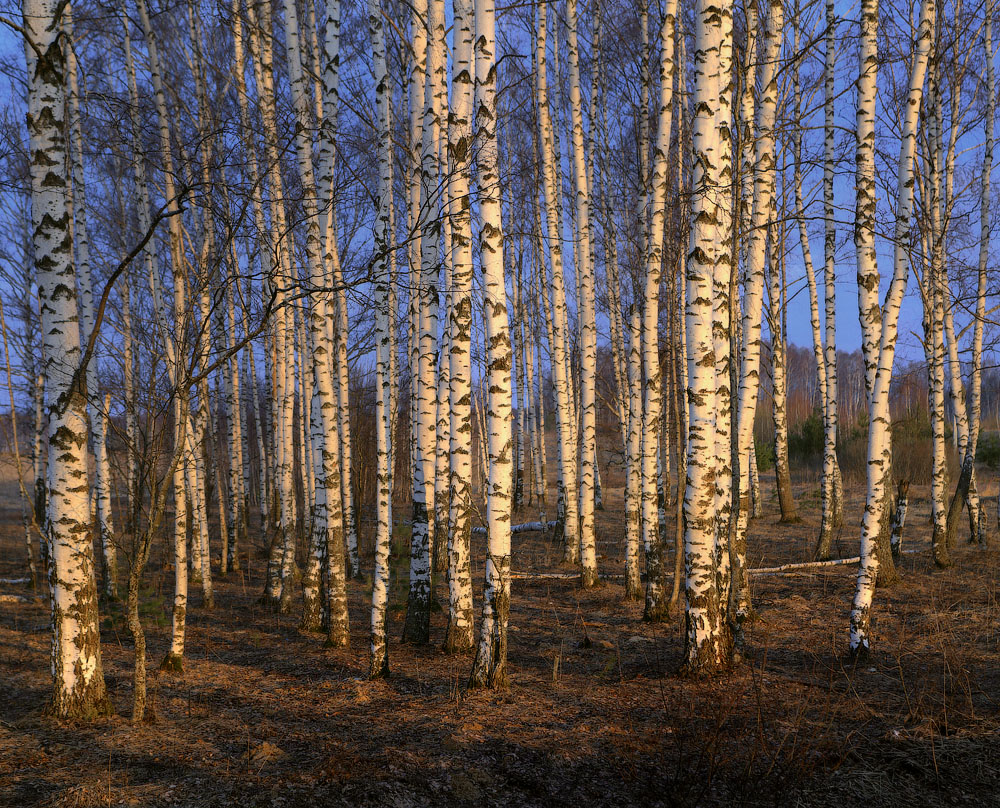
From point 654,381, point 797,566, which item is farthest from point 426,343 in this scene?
point 797,566

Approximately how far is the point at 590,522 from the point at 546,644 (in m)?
3.10

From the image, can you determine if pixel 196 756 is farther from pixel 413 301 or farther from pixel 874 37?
pixel 874 37

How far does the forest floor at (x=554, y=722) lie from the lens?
396cm

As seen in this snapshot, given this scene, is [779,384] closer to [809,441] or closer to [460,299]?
[460,299]

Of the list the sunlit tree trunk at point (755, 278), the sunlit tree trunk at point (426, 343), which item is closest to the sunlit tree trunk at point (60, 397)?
the sunlit tree trunk at point (426, 343)

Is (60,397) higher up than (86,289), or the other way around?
(86,289)

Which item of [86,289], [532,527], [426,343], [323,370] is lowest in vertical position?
[532,527]

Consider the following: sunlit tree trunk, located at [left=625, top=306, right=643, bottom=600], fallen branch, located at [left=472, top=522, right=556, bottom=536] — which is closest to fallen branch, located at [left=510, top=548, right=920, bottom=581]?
sunlit tree trunk, located at [left=625, top=306, right=643, bottom=600]

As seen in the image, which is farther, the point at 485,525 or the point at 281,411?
the point at 281,411

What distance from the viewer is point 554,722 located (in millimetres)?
5004

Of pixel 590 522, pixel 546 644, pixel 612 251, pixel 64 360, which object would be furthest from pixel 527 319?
pixel 64 360

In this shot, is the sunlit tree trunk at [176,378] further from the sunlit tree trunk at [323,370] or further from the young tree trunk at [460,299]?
the young tree trunk at [460,299]

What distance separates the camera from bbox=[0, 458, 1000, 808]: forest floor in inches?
156

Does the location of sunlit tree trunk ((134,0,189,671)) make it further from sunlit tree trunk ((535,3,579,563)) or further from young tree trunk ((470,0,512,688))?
sunlit tree trunk ((535,3,579,563))
